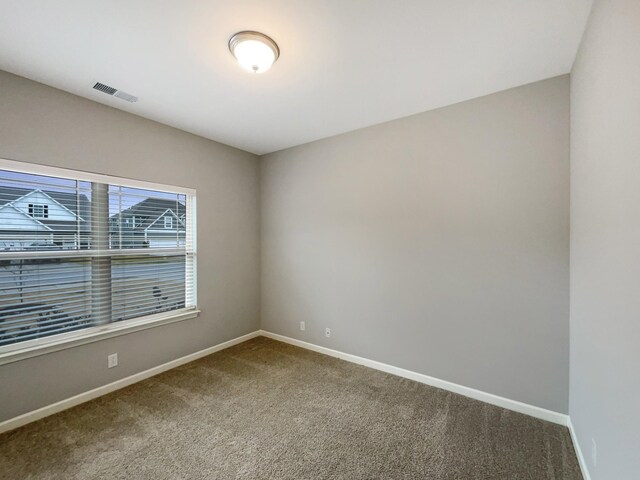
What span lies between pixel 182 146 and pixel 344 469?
11.5ft

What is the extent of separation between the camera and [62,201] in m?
2.47

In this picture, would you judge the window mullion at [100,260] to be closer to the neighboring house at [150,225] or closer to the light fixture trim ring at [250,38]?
the neighboring house at [150,225]

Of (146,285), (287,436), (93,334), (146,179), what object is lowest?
(287,436)

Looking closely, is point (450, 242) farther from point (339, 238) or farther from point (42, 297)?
point (42, 297)

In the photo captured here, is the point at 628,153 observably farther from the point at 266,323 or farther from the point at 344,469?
the point at 266,323

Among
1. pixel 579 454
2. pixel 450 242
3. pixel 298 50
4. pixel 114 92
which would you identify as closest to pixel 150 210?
pixel 114 92

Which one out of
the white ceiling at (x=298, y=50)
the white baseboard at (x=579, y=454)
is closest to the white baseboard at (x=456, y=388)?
the white baseboard at (x=579, y=454)

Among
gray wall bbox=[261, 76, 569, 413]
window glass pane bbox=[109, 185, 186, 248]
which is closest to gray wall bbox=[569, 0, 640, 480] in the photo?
gray wall bbox=[261, 76, 569, 413]

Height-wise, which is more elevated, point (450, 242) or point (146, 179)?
point (146, 179)

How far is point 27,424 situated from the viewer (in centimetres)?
221

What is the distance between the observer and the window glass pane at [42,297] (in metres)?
2.19

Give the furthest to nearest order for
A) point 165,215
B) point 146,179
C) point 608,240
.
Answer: point 165,215, point 146,179, point 608,240

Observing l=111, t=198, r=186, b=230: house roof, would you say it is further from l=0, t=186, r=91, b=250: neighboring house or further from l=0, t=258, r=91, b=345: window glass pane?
l=0, t=258, r=91, b=345: window glass pane

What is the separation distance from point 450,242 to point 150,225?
320 centimetres
